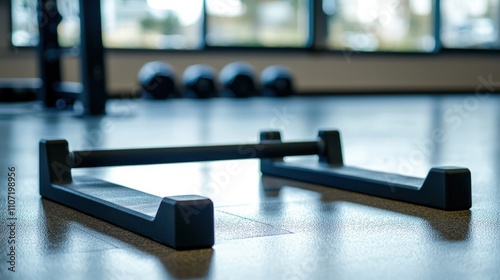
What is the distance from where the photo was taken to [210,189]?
1754 mm

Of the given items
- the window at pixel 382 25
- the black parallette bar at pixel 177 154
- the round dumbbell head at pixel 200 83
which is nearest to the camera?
the black parallette bar at pixel 177 154

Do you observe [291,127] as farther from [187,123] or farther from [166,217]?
[166,217]

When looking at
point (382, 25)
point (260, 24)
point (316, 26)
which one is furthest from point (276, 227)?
point (382, 25)

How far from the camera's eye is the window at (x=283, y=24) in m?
6.81

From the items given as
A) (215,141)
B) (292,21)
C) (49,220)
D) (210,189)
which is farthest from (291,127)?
(292,21)

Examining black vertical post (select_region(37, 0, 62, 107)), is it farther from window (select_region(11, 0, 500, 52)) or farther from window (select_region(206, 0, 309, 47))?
window (select_region(206, 0, 309, 47))

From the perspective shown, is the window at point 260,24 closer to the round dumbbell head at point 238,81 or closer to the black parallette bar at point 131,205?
the round dumbbell head at point 238,81

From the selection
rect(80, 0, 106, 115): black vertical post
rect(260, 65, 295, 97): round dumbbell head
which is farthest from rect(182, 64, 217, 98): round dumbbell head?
rect(80, 0, 106, 115): black vertical post

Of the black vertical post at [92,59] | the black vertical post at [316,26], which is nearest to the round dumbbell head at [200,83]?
the black vertical post at [316,26]

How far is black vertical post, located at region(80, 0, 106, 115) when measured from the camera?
3908 mm

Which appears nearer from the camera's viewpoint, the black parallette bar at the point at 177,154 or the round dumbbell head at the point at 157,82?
the black parallette bar at the point at 177,154

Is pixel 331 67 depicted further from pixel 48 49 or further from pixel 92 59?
pixel 92 59

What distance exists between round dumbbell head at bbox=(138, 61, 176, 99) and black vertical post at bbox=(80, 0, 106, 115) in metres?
1.97

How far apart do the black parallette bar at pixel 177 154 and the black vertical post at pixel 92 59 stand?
2369 millimetres
